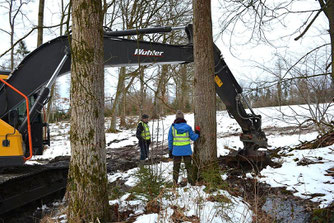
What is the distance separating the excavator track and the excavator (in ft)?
0.86

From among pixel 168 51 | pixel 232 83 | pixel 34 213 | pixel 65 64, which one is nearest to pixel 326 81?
pixel 232 83

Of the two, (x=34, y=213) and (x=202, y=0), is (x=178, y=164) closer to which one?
(x=34, y=213)

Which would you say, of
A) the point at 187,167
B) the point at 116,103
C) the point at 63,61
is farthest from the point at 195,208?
the point at 116,103

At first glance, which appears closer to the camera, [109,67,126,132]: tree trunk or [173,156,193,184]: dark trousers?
[173,156,193,184]: dark trousers

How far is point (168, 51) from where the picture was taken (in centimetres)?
598

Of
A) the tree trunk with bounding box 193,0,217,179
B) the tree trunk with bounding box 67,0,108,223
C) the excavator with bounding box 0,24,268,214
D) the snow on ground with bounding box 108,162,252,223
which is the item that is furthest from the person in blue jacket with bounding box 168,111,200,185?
the tree trunk with bounding box 67,0,108,223

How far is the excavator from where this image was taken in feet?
16.4

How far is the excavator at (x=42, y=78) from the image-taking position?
196 inches

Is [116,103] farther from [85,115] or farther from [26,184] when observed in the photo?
[85,115]

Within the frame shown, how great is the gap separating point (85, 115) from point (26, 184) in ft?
10.5

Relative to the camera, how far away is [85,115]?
11.2 feet

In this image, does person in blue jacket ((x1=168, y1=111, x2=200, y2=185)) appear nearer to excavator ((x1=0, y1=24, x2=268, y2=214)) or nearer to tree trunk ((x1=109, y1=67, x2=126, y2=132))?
excavator ((x1=0, y1=24, x2=268, y2=214))

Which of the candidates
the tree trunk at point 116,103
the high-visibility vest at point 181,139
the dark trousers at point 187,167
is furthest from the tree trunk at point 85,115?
the tree trunk at point 116,103

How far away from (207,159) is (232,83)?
220 centimetres
